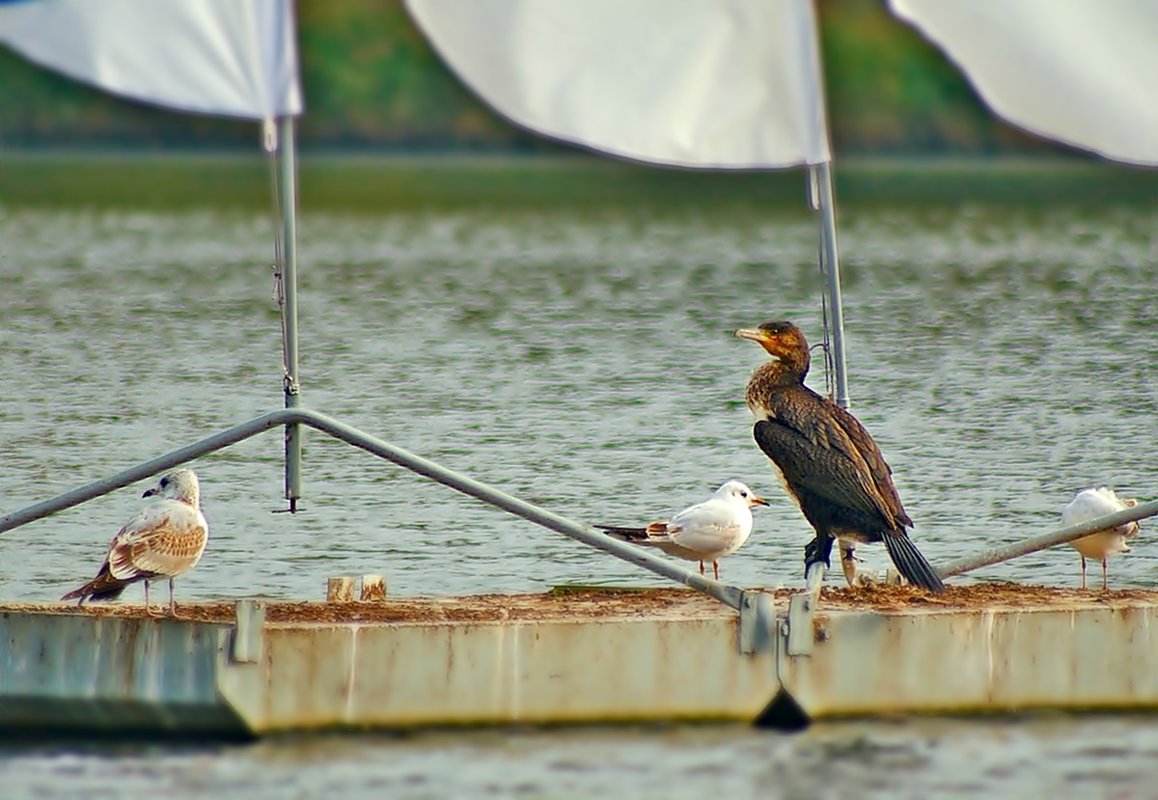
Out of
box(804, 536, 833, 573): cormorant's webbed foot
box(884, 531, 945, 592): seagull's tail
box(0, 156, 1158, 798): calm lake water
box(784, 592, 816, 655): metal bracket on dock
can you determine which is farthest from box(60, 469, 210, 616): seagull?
box(884, 531, 945, 592): seagull's tail

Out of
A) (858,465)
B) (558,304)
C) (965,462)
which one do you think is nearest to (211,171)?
(558,304)

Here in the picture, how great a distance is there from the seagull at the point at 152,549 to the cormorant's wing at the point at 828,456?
131 inches

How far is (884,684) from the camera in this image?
49.5 feet

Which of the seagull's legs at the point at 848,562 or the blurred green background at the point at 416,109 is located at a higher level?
the blurred green background at the point at 416,109

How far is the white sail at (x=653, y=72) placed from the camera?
46.0ft

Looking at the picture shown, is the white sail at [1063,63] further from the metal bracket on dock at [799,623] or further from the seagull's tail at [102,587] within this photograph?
the seagull's tail at [102,587]

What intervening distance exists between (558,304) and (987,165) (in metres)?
67.0

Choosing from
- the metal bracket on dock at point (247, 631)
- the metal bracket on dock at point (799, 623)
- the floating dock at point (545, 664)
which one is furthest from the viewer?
the metal bracket on dock at point (799, 623)

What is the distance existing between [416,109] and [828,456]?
406ft

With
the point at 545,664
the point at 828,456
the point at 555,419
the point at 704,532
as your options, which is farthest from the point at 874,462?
the point at 555,419

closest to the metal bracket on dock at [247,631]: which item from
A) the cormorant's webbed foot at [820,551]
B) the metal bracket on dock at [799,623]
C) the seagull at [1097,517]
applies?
the metal bracket on dock at [799,623]

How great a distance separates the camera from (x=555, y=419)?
3123cm

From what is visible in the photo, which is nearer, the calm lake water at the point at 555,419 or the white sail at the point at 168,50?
the white sail at the point at 168,50

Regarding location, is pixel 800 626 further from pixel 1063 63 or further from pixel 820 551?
pixel 1063 63
